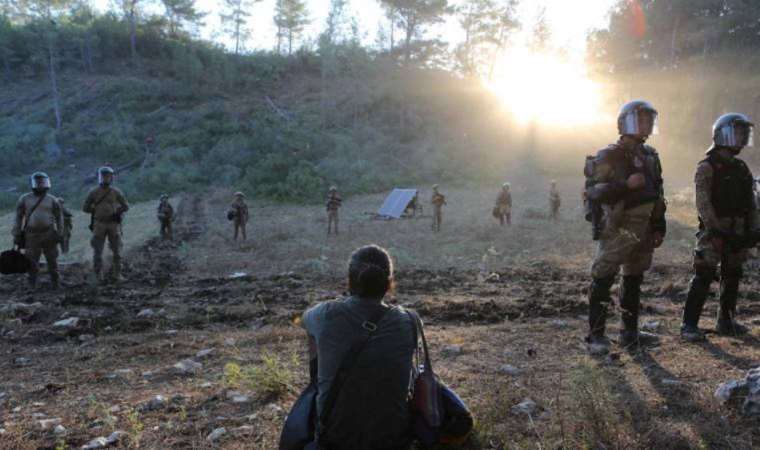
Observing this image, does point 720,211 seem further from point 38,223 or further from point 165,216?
point 165,216

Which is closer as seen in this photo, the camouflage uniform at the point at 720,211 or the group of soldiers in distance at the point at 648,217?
the group of soldiers in distance at the point at 648,217

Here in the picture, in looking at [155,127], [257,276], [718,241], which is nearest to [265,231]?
[257,276]

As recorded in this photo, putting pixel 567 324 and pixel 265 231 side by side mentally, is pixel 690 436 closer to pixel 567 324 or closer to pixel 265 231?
pixel 567 324

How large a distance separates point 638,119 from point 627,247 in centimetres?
96

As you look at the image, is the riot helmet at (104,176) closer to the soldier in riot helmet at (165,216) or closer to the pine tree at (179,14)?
the soldier in riot helmet at (165,216)

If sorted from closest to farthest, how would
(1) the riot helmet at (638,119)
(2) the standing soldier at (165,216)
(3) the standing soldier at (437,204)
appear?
1. (1) the riot helmet at (638,119)
2. (2) the standing soldier at (165,216)
3. (3) the standing soldier at (437,204)

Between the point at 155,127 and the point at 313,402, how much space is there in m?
41.7

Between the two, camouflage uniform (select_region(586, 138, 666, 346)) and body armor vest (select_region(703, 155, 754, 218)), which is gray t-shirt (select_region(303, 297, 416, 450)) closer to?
camouflage uniform (select_region(586, 138, 666, 346))

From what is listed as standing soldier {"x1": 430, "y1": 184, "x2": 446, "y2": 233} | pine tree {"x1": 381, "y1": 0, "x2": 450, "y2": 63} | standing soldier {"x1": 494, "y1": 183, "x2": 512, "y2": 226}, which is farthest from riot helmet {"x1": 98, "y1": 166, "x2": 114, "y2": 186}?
pine tree {"x1": 381, "y1": 0, "x2": 450, "y2": 63}

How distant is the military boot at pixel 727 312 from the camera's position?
4.76 meters

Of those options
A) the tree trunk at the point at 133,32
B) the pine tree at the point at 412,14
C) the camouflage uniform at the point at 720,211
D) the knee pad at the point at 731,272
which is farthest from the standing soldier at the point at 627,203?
the tree trunk at the point at 133,32

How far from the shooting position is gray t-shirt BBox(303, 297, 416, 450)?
8.29 feet

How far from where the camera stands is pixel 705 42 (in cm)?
3070

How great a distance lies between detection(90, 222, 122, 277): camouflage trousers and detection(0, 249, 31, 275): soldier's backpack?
56.9 inches
